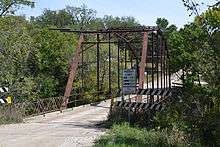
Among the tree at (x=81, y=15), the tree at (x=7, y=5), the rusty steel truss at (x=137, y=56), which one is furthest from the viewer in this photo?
the tree at (x=81, y=15)

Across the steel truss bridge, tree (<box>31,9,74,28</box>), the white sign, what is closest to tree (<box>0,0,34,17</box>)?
the steel truss bridge

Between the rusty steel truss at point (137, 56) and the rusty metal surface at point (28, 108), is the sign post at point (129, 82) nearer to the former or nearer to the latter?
the rusty steel truss at point (137, 56)

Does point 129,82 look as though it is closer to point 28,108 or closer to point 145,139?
point 145,139

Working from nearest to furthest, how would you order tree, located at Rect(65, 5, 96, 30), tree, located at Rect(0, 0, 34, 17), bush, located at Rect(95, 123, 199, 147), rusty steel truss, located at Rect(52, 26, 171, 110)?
bush, located at Rect(95, 123, 199, 147) → rusty steel truss, located at Rect(52, 26, 171, 110) → tree, located at Rect(0, 0, 34, 17) → tree, located at Rect(65, 5, 96, 30)

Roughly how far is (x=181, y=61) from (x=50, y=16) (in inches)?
2772

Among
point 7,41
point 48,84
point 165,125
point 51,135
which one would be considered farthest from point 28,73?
point 165,125

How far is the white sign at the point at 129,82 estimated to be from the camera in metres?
21.9

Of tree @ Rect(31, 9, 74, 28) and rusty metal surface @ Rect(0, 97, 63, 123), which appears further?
tree @ Rect(31, 9, 74, 28)

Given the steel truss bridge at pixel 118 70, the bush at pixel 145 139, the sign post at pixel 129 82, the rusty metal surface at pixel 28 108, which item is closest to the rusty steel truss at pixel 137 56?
the steel truss bridge at pixel 118 70

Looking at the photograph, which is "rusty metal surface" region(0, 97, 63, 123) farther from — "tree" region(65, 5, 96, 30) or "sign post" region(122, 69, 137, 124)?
"tree" region(65, 5, 96, 30)

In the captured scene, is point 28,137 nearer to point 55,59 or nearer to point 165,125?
point 165,125

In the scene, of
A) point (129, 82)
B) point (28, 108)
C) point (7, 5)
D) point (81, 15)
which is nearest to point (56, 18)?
point (81, 15)

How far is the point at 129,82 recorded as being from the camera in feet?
72.5

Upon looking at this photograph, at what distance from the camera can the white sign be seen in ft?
72.0
